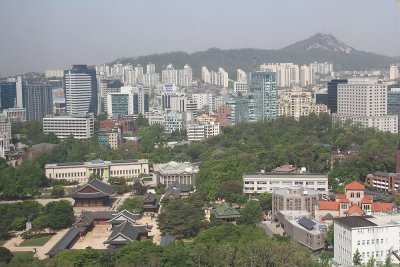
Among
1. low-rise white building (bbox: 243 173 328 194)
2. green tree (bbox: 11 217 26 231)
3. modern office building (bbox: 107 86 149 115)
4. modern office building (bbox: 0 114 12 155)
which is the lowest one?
green tree (bbox: 11 217 26 231)

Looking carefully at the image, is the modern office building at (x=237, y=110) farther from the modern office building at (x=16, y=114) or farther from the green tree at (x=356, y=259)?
the green tree at (x=356, y=259)

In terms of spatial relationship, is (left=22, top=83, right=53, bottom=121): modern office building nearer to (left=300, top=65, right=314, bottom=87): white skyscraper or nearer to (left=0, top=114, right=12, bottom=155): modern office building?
(left=0, top=114, right=12, bottom=155): modern office building

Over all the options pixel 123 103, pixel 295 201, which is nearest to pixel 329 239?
pixel 295 201

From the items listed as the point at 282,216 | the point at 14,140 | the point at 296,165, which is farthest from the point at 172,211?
the point at 14,140

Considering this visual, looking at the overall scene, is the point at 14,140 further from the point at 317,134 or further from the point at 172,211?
the point at 172,211

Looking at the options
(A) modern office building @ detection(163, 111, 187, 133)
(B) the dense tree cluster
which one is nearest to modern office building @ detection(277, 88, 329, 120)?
(A) modern office building @ detection(163, 111, 187, 133)

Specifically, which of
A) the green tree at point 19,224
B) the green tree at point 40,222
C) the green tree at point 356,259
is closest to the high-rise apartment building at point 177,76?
the green tree at point 19,224

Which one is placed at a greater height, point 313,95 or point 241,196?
point 313,95
